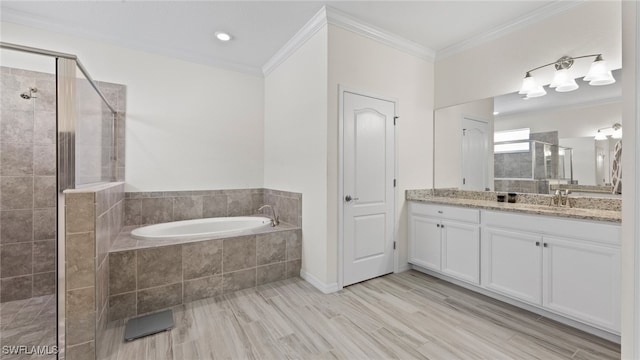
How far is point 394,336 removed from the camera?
6.33ft

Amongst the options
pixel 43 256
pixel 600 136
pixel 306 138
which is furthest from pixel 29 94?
pixel 600 136

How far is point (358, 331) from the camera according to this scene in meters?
2.00

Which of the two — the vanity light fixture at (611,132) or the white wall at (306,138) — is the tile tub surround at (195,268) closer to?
the white wall at (306,138)

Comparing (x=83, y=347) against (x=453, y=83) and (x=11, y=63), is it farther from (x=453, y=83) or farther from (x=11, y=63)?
(x=453, y=83)

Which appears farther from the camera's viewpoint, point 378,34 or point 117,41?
point 117,41

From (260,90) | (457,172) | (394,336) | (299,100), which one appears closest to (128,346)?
(394,336)

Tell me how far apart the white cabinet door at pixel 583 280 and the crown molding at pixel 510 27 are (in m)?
2.07

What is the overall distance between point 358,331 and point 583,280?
1.69m

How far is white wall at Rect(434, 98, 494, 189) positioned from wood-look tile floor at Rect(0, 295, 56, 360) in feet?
13.1

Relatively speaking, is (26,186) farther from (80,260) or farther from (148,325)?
(148,325)

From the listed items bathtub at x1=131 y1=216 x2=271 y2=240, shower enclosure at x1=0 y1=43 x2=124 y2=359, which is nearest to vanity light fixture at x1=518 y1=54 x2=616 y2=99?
bathtub at x1=131 y1=216 x2=271 y2=240

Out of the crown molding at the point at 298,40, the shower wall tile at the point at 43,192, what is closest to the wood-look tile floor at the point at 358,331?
the shower wall tile at the point at 43,192

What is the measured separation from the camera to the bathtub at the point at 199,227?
2652 millimetres

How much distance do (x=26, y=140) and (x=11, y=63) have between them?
2.26ft
